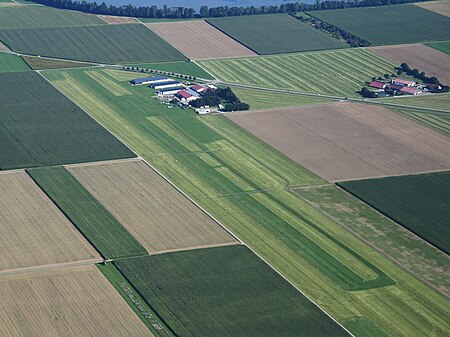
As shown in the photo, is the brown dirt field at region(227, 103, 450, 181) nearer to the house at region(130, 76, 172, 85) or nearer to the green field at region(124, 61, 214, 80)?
the house at region(130, 76, 172, 85)

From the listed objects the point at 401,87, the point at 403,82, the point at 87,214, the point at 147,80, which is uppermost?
the point at 403,82

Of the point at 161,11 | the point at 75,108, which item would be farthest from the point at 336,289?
the point at 161,11

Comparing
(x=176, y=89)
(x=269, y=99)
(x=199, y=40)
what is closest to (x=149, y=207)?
(x=176, y=89)

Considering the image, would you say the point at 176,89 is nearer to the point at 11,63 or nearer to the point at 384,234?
the point at 11,63

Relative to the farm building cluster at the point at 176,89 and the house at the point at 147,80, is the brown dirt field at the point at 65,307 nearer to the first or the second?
the farm building cluster at the point at 176,89

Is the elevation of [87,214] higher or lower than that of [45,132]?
higher

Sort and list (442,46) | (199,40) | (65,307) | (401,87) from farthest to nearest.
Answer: (442,46) < (199,40) < (401,87) < (65,307)

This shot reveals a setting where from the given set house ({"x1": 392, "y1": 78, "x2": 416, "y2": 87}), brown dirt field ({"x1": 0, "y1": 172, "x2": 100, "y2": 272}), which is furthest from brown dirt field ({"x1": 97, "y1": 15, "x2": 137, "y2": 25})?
brown dirt field ({"x1": 0, "y1": 172, "x2": 100, "y2": 272})
